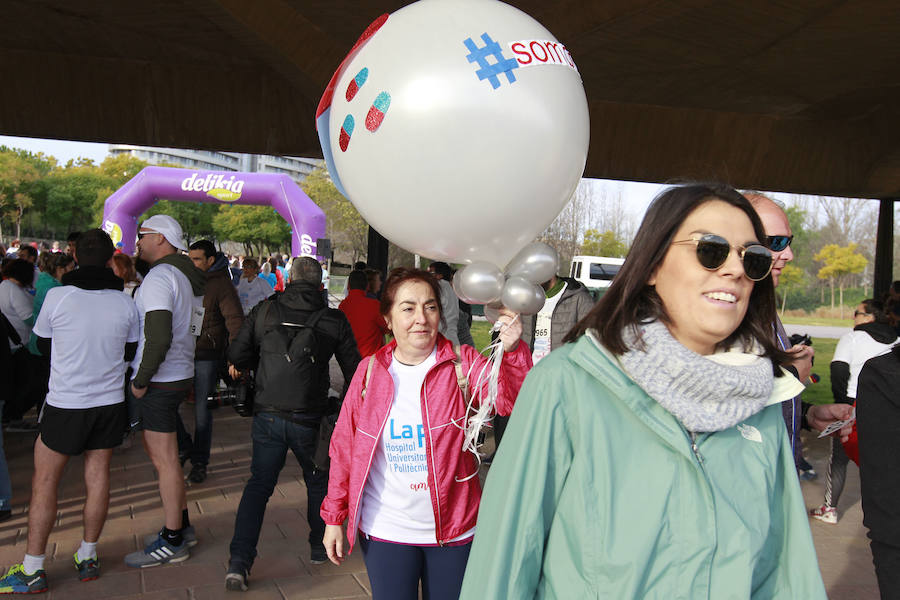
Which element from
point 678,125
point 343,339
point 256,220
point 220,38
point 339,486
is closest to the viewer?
point 339,486

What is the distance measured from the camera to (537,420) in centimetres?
145

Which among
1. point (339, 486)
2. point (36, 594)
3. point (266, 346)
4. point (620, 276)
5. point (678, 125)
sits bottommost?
point (36, 594)

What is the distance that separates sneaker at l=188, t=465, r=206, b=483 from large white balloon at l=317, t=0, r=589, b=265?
4224mm

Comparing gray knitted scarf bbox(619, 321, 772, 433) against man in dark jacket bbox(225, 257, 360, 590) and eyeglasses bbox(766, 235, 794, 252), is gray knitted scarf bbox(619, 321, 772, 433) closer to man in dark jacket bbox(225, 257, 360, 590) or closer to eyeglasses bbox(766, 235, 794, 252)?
eyeglasses bbox(766, 235, 794, 252)

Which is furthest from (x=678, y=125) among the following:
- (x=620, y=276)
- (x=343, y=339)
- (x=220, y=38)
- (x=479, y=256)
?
(x=620, y=276)

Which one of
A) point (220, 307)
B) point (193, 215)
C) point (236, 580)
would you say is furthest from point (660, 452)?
point (193, 215)

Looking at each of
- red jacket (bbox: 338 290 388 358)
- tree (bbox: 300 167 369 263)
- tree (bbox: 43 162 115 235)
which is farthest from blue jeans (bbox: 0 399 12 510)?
tree (bbox: 43 162 115 235)

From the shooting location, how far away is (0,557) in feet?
13.9

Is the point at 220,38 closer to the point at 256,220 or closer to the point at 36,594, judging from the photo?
the point at 36,594

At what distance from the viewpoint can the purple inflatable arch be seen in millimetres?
18922

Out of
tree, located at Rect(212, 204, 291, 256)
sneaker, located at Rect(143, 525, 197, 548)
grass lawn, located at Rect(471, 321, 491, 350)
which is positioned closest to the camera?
sneaker, located at Rect(143, 525, 197, 548)

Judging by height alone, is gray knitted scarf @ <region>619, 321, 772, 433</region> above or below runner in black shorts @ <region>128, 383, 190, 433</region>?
above

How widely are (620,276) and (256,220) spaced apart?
58259mm

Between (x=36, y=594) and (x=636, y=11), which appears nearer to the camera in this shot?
(x=36, y=594)
